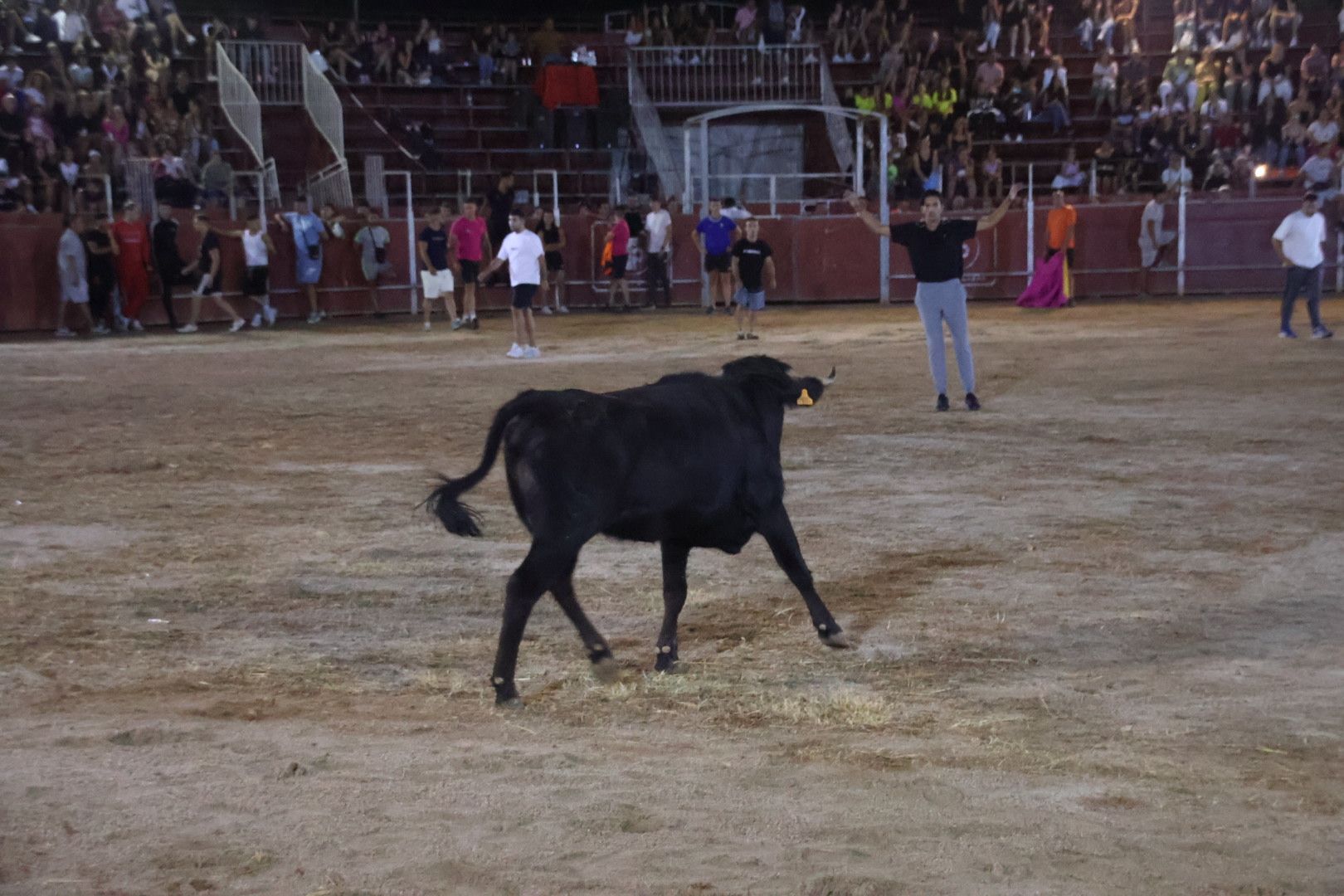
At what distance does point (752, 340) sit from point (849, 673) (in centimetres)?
1401

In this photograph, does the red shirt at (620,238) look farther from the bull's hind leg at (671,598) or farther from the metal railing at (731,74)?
the bull's hind leg at (671,598)

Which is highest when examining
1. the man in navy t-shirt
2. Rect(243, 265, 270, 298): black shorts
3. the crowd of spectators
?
the crowd of spectators

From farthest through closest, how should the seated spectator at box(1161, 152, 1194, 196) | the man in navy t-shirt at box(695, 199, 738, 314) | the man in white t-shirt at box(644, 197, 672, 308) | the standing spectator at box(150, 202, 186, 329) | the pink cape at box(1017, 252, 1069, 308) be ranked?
the seated spectator at box(1161, 152, 1194, 196) < the man in white t-shirt at box(644, 197, 672, 308) < the pink cape at box(1017, 252, 1069, 308) < the man in navy t-shirt at box(695, 199, 738, 314) < the standing spectator at box(150, 202, 186, 329)

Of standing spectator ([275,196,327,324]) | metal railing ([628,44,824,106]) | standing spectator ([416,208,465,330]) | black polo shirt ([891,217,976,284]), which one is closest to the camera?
black polo shirt ([891,217,976,284])

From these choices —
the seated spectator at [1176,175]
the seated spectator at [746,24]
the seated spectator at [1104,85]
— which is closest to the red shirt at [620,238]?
the seated spectator at [746,24]

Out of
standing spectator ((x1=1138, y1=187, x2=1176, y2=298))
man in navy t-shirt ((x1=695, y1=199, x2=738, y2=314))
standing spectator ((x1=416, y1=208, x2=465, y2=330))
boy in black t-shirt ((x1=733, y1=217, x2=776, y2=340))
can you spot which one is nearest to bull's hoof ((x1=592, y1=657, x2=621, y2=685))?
boy in black t-shirt ((x1=733, y1=217, x2=776, y2=340))

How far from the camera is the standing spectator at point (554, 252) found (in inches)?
986

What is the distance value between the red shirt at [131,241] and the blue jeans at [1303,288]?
609 inches

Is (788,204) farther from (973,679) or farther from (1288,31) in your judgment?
(973,679)

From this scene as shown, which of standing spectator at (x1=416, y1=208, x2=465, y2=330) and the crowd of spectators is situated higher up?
the crowd of spectators

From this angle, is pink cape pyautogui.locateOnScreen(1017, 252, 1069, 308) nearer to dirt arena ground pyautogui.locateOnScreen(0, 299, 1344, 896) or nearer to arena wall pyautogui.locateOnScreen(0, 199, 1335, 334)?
arena wall pyautogui.locateOnScreen(0, 199, 1335, 334)

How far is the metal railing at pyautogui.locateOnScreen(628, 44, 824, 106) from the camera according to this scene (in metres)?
31.5

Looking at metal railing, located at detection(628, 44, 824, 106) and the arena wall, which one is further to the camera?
metal railing, located at detection(628, 44, 824, 106)

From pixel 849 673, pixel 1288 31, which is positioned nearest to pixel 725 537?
pixel 849 673
